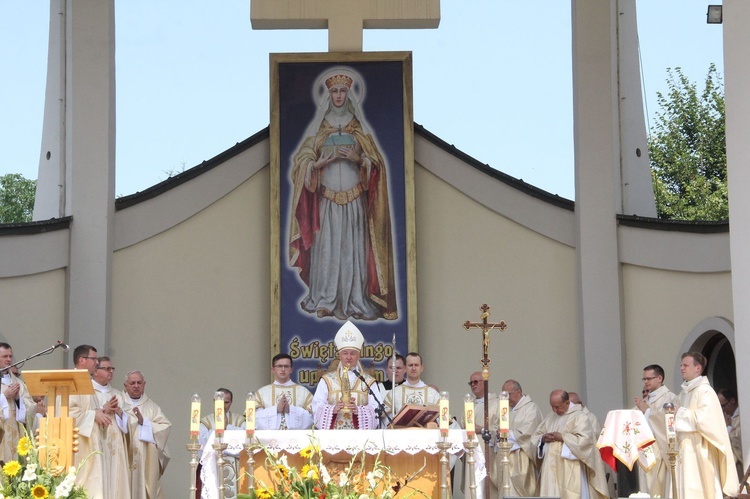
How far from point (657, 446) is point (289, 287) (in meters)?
5.04

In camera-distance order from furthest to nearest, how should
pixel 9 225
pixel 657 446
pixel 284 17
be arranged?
pixel 284 17 → pixel 9 225 → pixel 657 446

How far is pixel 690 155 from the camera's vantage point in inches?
1066

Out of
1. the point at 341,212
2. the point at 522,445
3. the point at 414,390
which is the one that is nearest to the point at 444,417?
the point at 414,390

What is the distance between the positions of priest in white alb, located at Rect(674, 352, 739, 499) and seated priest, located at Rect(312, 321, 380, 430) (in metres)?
2.56

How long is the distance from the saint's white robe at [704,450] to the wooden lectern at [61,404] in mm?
4838

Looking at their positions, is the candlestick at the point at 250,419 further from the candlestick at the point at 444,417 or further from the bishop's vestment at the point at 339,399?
the candlestick at the point at 444,417

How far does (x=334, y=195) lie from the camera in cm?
1499

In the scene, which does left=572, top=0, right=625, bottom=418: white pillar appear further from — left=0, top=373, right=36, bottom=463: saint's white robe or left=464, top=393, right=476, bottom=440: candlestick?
left=0, top=373, right=36, bottom=463: saint's white robe

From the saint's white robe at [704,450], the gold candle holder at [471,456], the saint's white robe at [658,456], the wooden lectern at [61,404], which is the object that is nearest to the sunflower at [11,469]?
the wooden lectern at [61,404]

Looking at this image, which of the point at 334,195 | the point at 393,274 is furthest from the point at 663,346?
the point at 334,195

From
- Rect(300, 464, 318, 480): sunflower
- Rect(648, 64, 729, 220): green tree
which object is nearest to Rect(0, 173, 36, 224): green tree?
Rect(648, 64, 729, 220): green tree

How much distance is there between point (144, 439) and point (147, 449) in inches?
8.7

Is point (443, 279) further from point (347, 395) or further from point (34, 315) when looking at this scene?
point (347, 395)

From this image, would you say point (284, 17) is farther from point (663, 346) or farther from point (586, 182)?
point (663, 346)
